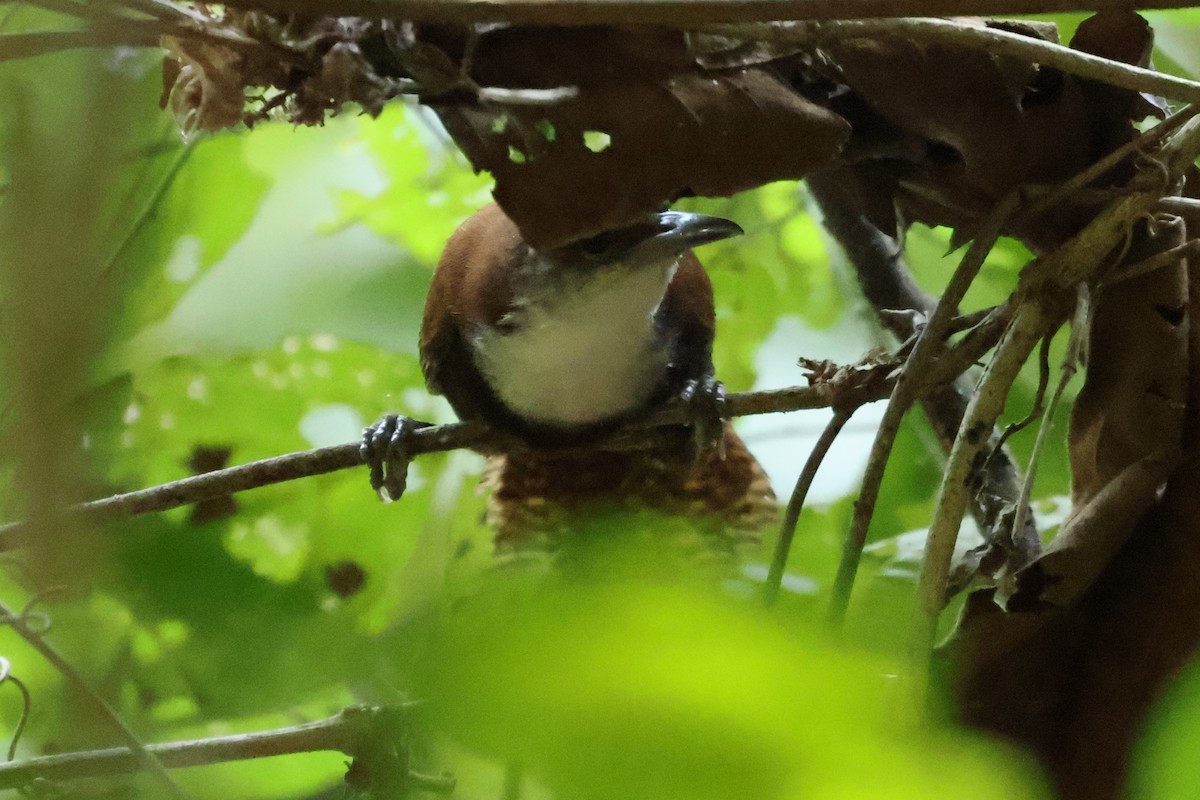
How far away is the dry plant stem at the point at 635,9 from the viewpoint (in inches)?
21.1

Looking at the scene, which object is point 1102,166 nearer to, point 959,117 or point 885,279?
point 959,117

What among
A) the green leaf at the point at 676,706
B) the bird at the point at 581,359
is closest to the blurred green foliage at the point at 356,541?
the green leaf at the point at 676,706

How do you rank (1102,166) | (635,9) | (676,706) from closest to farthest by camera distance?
(676,706)
(635,9)
(1102,166)

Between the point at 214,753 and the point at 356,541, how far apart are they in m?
0.45

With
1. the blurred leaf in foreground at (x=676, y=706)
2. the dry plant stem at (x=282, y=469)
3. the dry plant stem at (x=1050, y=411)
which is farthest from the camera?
the dry plant stem at (x=282, y=469)

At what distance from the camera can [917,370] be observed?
721 mm

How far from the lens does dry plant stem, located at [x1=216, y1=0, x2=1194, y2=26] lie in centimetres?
54

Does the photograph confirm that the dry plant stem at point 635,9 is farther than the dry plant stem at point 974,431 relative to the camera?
No

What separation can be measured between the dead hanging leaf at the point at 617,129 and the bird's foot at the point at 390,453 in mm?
462

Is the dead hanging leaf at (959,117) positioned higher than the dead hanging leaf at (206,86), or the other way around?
the dead hanging leaf at (206,86)

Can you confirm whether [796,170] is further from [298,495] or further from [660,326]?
[298,495]

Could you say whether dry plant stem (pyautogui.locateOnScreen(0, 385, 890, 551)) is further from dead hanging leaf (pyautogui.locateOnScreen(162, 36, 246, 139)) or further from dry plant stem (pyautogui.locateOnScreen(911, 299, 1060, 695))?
dead hanging leaf (pyautogui.locateOnScreen(162, 36, 246, 139))

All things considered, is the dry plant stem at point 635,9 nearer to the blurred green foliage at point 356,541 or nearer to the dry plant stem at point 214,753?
the blurred green foliage at point 356,541

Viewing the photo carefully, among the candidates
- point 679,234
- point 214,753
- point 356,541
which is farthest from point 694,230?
point 214,753
